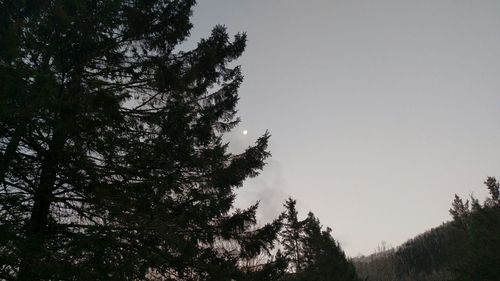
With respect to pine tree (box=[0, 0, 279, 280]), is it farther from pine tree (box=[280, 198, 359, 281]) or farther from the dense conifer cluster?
pine tree (box=[280, 198, 359, 281])

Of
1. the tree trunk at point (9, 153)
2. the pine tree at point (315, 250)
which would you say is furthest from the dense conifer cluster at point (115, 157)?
the pine tree at point (315, 250)

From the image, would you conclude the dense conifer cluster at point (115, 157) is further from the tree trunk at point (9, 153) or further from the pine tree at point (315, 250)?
the pine tree at point (315, 250)

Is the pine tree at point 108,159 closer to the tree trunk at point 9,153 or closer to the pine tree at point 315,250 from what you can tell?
the tree trunk at point 9,153

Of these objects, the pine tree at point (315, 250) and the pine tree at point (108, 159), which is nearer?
the pine tree at point (108, 159)

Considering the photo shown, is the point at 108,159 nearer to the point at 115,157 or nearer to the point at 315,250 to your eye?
the point at 115,157

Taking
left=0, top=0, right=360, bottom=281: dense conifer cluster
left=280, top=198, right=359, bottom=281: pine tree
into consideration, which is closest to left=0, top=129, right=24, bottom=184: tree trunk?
left=0, top=0, right=360, bottom=281: dense conifer cluster

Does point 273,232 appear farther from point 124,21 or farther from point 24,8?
point 24,8

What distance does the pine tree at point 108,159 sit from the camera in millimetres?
6195

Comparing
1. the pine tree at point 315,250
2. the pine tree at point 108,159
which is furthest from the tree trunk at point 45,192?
the pine tree at point 315,250

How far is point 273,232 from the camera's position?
10.2m

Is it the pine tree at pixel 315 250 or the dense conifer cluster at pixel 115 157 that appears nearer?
the dense conifer cluster at pixel 115 157

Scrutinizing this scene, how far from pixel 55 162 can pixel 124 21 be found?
14.5ft

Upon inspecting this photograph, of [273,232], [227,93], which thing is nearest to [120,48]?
[227,93]

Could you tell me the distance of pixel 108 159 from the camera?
7.92 meters
